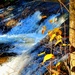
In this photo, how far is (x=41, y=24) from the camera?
672cm

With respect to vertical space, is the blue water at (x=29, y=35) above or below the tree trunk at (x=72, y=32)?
below

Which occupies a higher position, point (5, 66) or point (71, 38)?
point (71, 38)

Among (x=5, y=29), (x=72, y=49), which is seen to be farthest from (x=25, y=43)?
(x=72, y=49)

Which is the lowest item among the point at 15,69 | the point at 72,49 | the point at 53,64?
the point at 15,69

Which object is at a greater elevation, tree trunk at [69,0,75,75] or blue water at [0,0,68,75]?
tree trunk at [69,0,75,75]

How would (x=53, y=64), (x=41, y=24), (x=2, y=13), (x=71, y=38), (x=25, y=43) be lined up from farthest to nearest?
(x=2, y=13)
(x=41, y=24)
(x=25, y=43)
(x=53, y=64)
(x=71, y=38)

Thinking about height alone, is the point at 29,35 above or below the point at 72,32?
below

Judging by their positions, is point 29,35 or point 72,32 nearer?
point 72,32

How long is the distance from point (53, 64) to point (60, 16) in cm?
294

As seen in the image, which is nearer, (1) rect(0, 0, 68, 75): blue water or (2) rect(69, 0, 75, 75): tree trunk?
(2) rect(69, 0, 75, 75): tree trunk

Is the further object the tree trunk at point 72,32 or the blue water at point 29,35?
the blue water at point 29,35

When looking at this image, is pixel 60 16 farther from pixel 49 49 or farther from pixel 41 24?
pixel 49 49

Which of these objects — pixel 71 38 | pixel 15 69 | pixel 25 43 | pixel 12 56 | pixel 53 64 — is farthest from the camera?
pixel 25 43

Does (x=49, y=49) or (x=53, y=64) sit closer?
(x=53, y=64)
